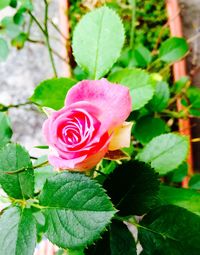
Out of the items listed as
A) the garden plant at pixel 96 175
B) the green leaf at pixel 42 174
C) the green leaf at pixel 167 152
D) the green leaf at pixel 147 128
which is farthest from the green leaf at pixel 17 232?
the green leaf at pixel 147 128

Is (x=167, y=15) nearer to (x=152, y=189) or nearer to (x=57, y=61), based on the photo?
(x=57, y=61)

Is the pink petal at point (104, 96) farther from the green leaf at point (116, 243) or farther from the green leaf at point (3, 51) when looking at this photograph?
the green leaf at point (3, 51)

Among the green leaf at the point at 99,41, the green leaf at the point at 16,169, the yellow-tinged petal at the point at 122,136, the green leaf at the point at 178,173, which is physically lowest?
the green leaf at the point at 178,173

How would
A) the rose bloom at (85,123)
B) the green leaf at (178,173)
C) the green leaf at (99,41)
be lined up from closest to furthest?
the rose bloom at (85,123) < the green leaf at (99,41) < the green leaf at (178,173)

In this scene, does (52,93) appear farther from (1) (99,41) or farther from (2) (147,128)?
(2) (147,128)

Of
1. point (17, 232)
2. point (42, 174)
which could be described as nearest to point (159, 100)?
point (42, 174)

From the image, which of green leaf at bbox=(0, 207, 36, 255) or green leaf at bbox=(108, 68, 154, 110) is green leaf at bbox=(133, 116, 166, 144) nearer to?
green leaf at bbox=(108, 68, 154, 110)

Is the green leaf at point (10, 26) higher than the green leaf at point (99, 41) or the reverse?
higher
